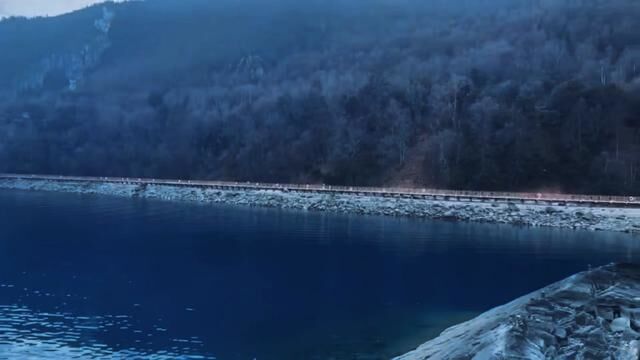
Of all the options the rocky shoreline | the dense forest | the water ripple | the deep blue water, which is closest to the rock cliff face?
the deep blue water

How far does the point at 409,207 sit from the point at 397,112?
1411 inches

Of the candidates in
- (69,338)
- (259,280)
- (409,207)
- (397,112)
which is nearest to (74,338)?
(69,338)

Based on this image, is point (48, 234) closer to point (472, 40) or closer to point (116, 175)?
point (116, 175)

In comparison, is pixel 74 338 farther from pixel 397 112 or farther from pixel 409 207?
pixel 397 112

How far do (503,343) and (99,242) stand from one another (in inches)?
1696

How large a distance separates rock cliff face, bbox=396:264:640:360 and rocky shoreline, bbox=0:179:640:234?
3961 centimetres

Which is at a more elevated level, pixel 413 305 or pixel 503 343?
pixel 503 343

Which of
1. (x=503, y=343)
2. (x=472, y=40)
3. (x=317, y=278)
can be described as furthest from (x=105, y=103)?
(x=503, y=343)

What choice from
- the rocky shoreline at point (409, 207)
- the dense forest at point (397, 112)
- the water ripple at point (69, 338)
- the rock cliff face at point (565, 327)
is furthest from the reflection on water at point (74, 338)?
the dense forest at point (397, 112)

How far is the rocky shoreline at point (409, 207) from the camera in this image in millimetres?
60500

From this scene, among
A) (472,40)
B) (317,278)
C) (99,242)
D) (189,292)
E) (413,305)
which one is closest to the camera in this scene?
(413,305)

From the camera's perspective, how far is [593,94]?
84.8m

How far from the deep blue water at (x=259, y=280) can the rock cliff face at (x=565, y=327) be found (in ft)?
16.5

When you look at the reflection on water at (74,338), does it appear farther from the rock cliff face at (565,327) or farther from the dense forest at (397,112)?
the dense forest at (397,112)
